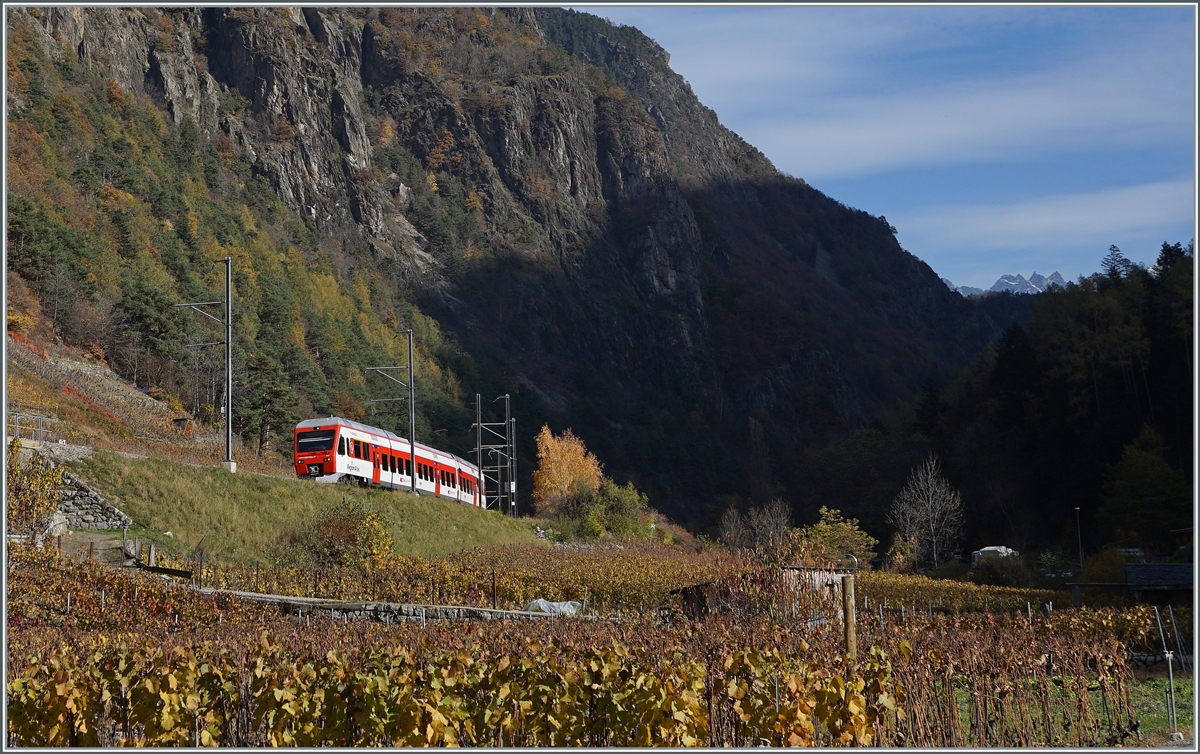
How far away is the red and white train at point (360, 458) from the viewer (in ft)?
96.9

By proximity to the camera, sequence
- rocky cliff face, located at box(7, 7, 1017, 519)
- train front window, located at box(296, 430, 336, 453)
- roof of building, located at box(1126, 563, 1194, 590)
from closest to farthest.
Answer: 1. roof of building, located at box(1126, 563, 1194, 590)
2. train front window, located at box(296, 430, 336, 453)
3. rocky cliff face, located at box(7, 7, 1017, 519)

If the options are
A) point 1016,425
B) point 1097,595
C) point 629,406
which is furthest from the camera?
point 629,406

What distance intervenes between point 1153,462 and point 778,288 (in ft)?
317

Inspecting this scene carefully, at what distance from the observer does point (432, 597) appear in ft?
64.2

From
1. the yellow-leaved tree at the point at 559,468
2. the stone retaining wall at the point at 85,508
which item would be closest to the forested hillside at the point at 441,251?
the yellow-leaved tree at the point at 559,468

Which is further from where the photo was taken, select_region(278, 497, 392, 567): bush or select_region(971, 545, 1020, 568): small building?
select_region(971, 545, 1020, 568): small building

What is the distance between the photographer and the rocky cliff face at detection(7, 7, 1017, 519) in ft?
293

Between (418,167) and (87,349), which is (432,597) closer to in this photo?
(87,349)

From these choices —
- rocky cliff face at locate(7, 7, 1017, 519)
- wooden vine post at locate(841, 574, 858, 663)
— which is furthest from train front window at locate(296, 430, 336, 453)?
rocky cliff face at locate(7, 7, 1017, 519)

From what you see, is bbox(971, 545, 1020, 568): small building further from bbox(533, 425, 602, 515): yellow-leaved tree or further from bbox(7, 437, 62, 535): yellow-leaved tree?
bbox(7, 437, 62, 535): yellow-leaved tree

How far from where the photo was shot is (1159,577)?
19.3 m

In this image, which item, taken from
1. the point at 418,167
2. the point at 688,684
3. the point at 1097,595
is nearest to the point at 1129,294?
the point at 1097,595

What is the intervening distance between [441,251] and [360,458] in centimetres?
7149

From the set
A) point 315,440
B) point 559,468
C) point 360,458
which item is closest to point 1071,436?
point 559,468
